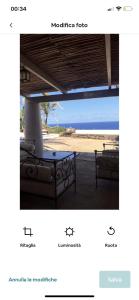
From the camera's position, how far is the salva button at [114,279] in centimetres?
100

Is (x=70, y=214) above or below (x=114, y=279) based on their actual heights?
above

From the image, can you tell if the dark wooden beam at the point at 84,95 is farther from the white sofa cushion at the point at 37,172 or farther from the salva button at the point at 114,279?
the salva button at the point at 114,279

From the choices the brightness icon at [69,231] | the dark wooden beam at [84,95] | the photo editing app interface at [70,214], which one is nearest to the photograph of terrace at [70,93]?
the dark wooden beam at [84,95]

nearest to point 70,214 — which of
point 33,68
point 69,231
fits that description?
point 69,231

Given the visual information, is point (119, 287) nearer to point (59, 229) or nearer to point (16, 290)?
point (59, 229)

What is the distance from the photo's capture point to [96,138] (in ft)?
Answer: 46.6

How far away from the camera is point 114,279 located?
100 cm

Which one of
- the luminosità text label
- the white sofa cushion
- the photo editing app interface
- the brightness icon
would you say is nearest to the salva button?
the photo editing app interface

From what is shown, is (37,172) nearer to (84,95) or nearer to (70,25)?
(70,25)

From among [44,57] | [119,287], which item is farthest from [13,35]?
[44,57]

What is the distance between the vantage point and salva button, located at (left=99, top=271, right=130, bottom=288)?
1.00 meters

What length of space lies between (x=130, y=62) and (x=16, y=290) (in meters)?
1.48

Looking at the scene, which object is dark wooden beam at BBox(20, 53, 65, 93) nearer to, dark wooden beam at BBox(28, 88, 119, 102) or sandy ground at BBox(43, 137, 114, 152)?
dark wooden beam at BBox(28, 88, 119, 102)

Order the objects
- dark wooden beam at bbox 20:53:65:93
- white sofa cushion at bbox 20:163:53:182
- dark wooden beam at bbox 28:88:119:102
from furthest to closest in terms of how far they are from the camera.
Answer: dark wooden beam at bbox 28:88:119:102 < dark wooden beam at bbox 20:53:65:93 < white sofa cushion at bbox 20:163:53:182
